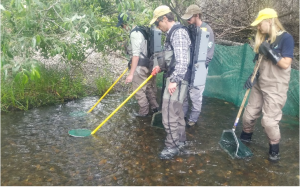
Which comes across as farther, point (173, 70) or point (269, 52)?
point (173, 70)

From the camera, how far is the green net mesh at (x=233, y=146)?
3658 mm

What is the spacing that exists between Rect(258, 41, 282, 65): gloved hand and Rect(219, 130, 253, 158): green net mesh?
115cm

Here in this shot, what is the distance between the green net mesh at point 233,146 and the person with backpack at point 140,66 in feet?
5.82

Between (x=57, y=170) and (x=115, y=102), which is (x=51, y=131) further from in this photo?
(x=115, y=102)

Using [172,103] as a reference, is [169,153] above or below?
below

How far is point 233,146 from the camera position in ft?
12.5

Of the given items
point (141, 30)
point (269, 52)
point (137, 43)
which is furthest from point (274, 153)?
point (141, 30)

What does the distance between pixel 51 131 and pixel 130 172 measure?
1.87 metres

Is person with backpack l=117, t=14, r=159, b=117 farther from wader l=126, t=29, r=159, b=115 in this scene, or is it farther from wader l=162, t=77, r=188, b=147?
wader l=162, t=77, r=188, b=147

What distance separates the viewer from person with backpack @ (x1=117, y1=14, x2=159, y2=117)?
4.72 meters

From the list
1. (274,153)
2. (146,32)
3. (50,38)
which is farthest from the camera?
(146,32)

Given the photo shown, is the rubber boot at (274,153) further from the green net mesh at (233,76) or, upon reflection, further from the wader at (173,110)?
the green net mesh at (233,76)

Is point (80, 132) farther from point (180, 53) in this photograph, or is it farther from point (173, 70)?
point (180, 53)

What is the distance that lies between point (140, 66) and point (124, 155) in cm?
182
